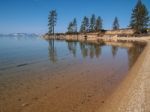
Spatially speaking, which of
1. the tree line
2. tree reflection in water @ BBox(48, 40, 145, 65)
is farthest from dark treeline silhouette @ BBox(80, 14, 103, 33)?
tree reflection in water @ BBox(48, 40, 145, 65)

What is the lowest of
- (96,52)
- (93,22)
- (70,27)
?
(96,52)

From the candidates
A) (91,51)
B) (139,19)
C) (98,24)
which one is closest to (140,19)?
(139,19)

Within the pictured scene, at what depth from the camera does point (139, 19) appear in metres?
77.0

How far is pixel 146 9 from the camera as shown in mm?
81250

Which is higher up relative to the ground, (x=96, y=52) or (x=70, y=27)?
(x=70, y=27)

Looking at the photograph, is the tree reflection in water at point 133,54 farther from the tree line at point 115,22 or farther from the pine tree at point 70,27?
the pine tree at point 70,27

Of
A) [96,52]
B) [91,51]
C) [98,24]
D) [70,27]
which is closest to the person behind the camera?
[96,52]

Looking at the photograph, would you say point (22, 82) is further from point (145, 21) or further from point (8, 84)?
point (145, 21)

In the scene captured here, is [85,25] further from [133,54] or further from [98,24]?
[133,54]

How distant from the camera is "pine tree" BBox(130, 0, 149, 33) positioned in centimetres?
7706

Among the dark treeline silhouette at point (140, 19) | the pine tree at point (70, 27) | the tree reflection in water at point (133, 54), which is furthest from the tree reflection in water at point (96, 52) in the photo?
the pine tree at point (70, 27)

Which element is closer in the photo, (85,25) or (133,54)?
(133,54)

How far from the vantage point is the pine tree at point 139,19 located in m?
77.1

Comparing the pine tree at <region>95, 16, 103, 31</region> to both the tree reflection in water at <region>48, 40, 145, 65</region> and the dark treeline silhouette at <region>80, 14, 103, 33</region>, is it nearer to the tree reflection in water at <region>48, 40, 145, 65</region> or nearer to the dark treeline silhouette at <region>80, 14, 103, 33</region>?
the dark treeline silhouette at <region>80, 14, 103, 33</region>
